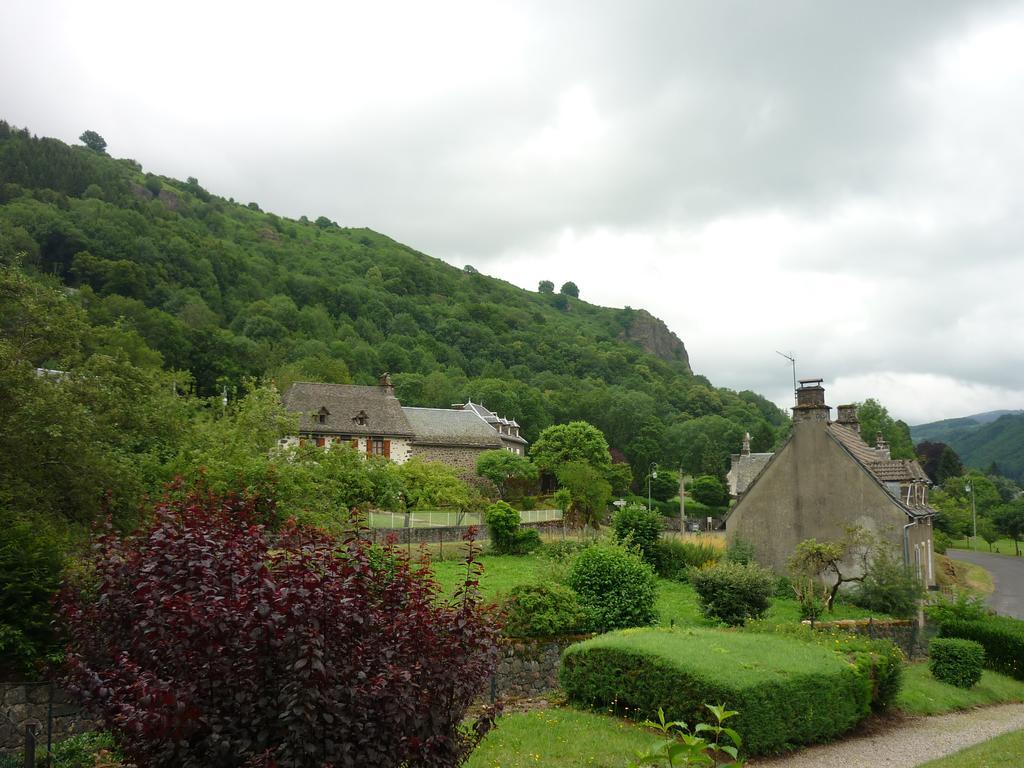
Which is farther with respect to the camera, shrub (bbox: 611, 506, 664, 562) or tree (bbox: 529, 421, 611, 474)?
tree (bbox: 529, 421, 611, 474)

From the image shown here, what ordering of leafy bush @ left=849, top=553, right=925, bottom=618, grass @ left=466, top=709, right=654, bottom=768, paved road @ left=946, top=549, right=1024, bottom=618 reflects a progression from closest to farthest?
grass @ left=466, top=709, right=654, bottom=768 → leafy bush @ left=849, top=553, right=925, bottom=618 → paved road @ left=946, top=549, right=1024, bottom=618

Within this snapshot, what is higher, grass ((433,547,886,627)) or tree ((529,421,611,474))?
tree ((529,421,611,474))

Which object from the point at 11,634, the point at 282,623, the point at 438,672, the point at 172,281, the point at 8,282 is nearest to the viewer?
the point at 282,623

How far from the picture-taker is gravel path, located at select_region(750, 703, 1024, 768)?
12406 mm

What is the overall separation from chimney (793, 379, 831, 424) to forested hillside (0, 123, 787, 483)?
37702 mm

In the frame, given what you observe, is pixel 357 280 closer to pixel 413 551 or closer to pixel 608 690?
pixel 413 551

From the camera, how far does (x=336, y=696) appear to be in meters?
6.06

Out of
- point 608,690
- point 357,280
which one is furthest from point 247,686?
point 357,280

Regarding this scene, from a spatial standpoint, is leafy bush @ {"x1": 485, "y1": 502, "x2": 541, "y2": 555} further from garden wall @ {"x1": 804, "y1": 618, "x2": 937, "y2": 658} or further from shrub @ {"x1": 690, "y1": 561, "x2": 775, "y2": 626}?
garden wall @ {"x1": 804, "y1": 618, "x2": 937, "y2": 658}

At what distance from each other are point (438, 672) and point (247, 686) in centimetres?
166

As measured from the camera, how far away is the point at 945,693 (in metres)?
18.0

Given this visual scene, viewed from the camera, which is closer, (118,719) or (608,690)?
(118,719)

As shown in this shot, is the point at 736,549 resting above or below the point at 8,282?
below

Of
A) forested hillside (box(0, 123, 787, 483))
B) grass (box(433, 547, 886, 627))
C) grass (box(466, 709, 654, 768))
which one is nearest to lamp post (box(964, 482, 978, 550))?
forested hillside (box(0, 123, 787, 483))
